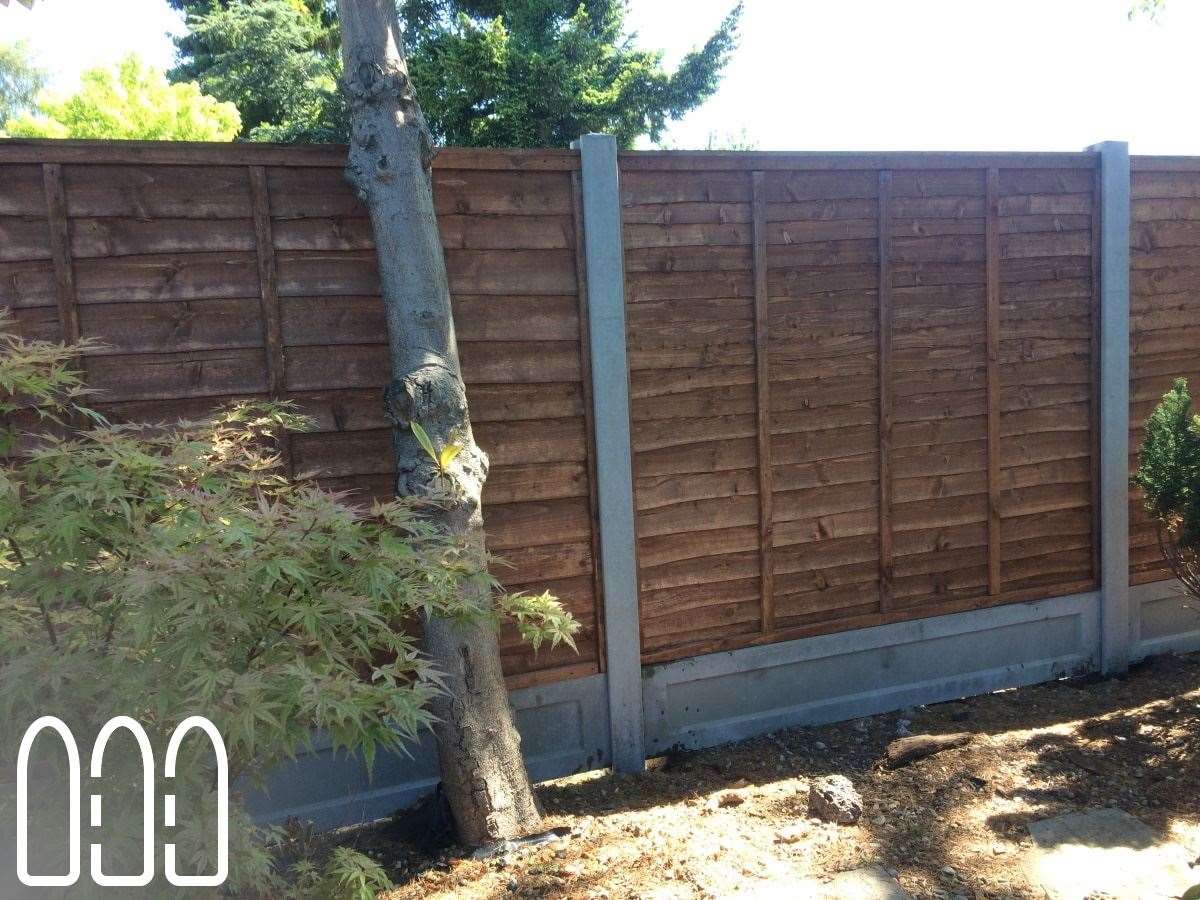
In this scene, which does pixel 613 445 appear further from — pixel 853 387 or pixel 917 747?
pixel 917 747

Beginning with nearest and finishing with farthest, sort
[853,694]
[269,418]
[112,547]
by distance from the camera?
[112,547], [269,418], [853,694]

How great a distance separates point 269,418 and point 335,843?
5.34ft

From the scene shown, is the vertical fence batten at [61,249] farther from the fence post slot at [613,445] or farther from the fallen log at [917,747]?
the fallen log at [917,747]

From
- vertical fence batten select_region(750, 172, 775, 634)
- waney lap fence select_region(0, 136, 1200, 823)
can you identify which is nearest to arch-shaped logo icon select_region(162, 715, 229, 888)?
waney lap fence select_region(0, 136, 1200, 823)

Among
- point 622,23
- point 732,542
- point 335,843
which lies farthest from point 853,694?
point 622,23

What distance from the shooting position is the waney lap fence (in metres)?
3.57

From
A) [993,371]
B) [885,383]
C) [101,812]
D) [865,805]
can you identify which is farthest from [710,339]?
[101,812]

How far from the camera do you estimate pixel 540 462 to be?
4.09 m

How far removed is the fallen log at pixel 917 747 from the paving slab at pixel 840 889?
3.10 feet

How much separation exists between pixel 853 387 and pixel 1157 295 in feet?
6.34

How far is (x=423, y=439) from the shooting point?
3.42 m

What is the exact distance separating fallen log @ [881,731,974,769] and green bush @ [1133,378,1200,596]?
1541 millimetres

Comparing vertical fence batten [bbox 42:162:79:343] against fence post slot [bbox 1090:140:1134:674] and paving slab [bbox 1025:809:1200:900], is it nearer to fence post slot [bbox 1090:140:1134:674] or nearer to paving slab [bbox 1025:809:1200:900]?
paving slab [bbox 1025:809:1200:900]

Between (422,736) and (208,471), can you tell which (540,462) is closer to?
(422,736)
